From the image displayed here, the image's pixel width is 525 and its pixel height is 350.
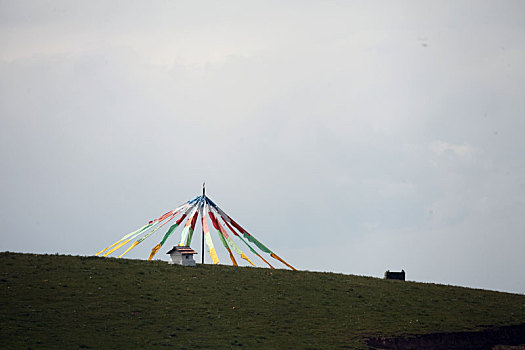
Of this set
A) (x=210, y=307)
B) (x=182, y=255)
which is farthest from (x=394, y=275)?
(x=210, y=307)

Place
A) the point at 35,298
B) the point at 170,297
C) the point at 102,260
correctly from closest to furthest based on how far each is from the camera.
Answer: the point at 35,298, the point at 170,297, the point at 102,260

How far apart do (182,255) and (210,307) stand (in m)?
10.2

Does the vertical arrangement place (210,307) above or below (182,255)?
below

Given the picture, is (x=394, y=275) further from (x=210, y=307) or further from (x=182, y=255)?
(x=210, y=307)

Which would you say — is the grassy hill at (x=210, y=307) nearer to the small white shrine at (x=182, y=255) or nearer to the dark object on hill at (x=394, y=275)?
the small white shrine at (x=182, y=255)

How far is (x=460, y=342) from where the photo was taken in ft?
168

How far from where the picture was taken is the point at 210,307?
2051 inches

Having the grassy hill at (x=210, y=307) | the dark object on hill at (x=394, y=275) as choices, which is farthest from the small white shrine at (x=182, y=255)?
the dark object on hill at (x=394, y=275)

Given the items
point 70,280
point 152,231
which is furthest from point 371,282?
point 70,280

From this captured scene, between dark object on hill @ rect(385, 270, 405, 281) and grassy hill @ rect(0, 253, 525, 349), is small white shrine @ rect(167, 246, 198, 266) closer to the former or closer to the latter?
grassy hill @ rect(0, 253, 525, 349)

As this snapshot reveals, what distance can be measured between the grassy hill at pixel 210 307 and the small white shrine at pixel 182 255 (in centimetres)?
90

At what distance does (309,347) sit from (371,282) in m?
19.6

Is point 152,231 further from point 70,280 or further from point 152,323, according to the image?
point 152,323

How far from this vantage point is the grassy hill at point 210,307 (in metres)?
46.1
